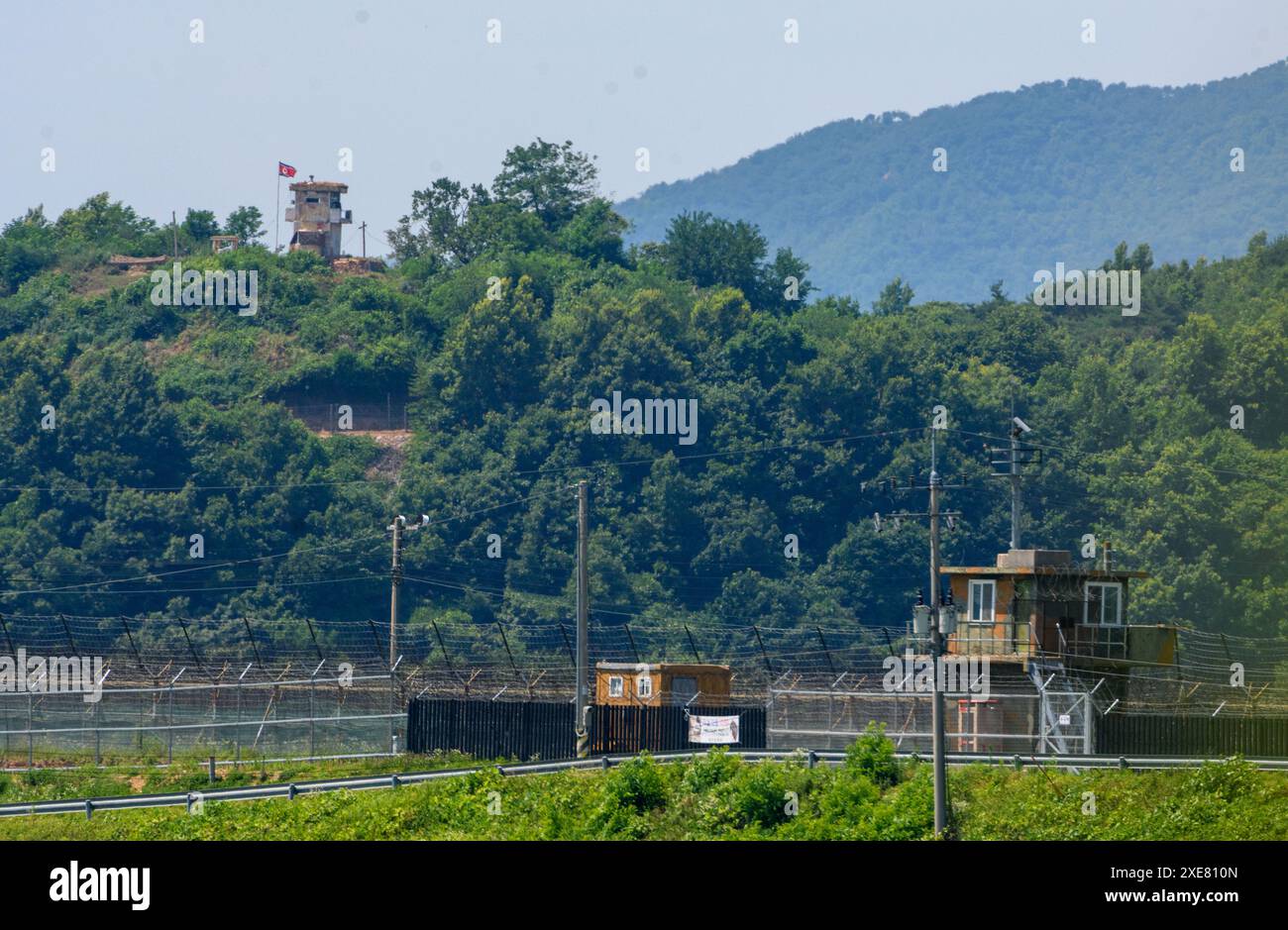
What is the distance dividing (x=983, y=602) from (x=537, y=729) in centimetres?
1408

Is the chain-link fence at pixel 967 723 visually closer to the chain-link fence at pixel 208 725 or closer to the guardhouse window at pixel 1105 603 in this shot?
the guardhouse window at pixel 1105 603

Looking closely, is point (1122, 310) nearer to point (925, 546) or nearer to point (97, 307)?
point (925, 546)

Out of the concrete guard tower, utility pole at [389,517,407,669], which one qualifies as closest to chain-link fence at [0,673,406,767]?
utility pole at [389,517,407,669]

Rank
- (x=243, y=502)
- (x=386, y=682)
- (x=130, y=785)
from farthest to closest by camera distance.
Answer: (x=243, y=502)
(x=386, y=682)
(x=130, y=785)

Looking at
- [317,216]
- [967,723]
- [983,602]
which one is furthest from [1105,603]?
[317,216]

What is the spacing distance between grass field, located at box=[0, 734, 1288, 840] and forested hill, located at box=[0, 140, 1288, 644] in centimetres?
7218

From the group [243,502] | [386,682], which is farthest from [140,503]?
[386,682]

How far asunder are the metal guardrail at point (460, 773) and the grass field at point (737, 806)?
1.51 ft

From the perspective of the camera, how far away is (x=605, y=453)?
131250 millimetres

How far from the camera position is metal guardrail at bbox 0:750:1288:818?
41688 millimetres

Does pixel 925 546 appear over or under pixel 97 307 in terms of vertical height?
under
